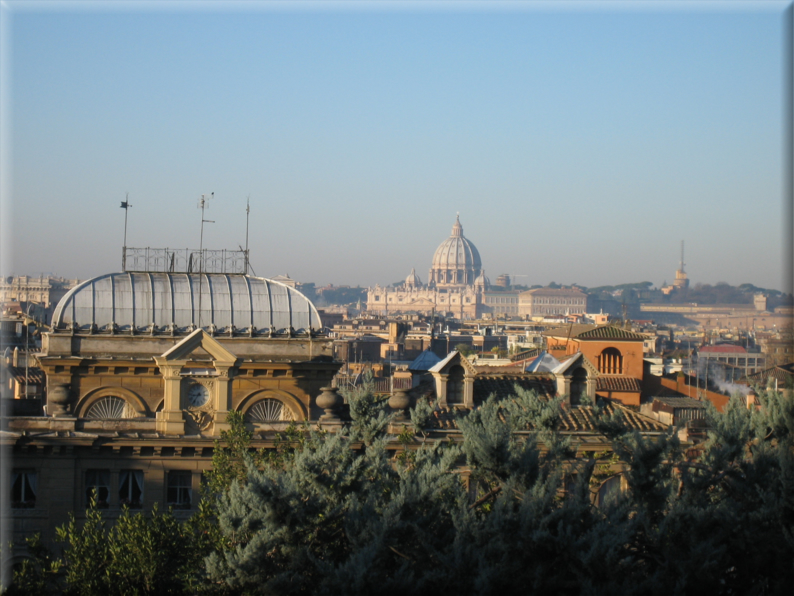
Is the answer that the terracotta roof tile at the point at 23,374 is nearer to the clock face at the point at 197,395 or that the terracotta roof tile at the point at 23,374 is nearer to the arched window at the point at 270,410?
the arched window at the point at 270,410

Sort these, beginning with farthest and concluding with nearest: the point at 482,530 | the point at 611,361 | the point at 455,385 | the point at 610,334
Answer: 1. the point at 610,334
2. the point at 611,361
3. the point at 455,385
4. the point at 482,530

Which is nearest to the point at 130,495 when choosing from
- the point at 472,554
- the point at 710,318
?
the point at 472,554

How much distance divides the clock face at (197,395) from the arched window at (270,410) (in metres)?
1.74

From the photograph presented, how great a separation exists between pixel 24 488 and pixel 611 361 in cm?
1690

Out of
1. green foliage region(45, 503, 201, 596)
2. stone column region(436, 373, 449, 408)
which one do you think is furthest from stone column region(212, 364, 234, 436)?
green foliage region(45, 503, 201, 596)

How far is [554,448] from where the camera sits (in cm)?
1059

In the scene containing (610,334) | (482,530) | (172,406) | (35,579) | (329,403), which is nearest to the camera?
(482,530)

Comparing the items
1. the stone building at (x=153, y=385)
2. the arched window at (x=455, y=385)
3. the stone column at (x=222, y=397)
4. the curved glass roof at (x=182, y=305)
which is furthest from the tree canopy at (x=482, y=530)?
the curved glass roof at (x=182, y=305)

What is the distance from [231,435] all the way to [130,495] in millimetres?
1920

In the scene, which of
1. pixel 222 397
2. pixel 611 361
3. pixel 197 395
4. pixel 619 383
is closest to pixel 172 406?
pixel 197 395

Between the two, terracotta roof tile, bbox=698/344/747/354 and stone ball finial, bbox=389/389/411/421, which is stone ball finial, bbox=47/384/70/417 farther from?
terracotta roof tile, bbox=698/344/747/354

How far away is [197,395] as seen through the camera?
15141mm

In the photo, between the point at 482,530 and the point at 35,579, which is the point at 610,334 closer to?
the point at 482,530

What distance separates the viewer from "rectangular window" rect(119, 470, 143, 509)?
1431 cm
